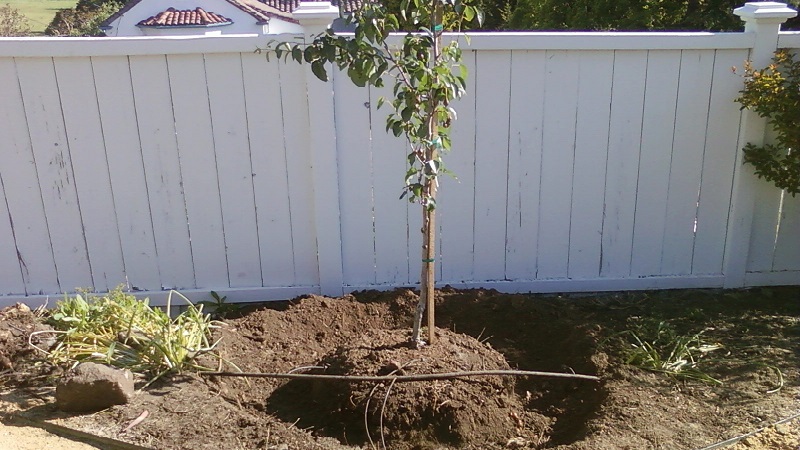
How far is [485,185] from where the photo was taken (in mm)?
4504

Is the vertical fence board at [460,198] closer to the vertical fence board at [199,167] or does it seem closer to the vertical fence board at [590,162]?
the vertical fence board at [590,162]

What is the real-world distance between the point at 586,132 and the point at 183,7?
27.8m

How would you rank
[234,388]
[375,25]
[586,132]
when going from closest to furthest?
[375,25], [234,388], [586,132]

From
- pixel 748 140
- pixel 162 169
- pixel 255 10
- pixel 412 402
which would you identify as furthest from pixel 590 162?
pixel 255 10

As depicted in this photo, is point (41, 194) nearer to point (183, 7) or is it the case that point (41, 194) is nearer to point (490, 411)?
point (490, 411)

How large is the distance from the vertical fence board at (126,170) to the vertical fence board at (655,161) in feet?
10.7

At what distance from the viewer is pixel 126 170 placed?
434 cm

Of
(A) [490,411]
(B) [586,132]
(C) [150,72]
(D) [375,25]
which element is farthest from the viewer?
(B) [586,132]

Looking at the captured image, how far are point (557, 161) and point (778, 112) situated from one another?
1.37 metres

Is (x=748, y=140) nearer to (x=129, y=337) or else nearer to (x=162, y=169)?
(x=162, y=169)

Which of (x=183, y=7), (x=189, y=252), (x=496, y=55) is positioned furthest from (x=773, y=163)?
(x=183, y=7)

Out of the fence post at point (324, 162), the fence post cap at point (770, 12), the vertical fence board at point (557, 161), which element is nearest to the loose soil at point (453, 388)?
the fence post at point (324, 162)

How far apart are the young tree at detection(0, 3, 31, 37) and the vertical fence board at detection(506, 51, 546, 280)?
59.2 feet

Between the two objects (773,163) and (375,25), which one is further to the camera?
(773,163)
